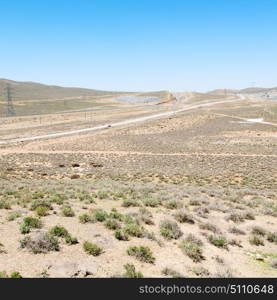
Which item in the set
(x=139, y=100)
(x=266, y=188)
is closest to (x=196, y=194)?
(x=266, y=188)

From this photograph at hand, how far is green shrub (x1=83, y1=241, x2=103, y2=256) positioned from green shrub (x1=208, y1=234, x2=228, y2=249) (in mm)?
4137

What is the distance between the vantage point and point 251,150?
1709 inches

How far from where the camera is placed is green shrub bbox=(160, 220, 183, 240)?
10.6m

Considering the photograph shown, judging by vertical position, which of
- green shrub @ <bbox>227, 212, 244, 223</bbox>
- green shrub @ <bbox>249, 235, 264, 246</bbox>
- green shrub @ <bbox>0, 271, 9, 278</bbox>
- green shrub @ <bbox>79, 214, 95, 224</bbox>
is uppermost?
green shrub @ <bbox>0, 271, 9, 278</bbox>

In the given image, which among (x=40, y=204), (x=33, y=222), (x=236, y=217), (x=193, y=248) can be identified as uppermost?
(x=33, y=222)

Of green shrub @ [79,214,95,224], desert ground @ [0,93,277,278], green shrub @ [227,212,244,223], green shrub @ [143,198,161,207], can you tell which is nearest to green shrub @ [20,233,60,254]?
desert ground @ [0,93,277,278]

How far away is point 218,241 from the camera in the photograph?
34.0ft

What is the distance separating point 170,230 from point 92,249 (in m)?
3.37

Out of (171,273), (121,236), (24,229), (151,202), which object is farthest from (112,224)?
(151,202)

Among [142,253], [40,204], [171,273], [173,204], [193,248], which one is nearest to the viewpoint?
[171,273]

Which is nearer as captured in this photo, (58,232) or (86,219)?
(58,232)

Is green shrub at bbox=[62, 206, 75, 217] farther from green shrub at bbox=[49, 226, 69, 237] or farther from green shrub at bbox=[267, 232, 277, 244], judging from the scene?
green shrub at bbox=[267, 232, 277, 244]

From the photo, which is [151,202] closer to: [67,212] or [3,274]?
[67,212]
